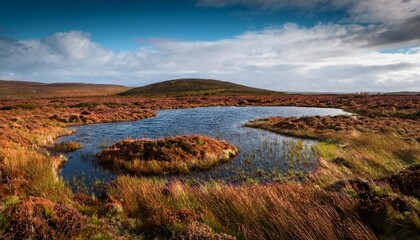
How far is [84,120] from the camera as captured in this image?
40.7 metres

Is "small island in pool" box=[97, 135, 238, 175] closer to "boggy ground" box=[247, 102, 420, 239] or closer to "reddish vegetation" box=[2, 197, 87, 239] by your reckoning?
"boggy ground" box=[247, 102, 420, 239]

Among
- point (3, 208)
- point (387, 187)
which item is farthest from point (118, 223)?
point (387, 187)

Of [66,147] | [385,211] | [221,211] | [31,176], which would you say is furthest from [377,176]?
[66,147]

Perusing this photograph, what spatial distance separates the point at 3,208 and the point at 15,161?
7271mm

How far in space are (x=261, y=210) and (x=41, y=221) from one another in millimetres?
5503

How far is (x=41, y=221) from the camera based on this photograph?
7.13 m

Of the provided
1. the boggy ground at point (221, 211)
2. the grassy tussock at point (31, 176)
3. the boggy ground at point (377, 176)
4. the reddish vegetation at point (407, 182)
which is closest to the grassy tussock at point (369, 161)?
the boggy ground at point (377, 176)

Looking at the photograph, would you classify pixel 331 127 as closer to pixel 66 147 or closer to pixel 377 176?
pixel 377 176

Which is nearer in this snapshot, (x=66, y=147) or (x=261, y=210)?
(x=261, y=210)

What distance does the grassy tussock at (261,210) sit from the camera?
6777 mm

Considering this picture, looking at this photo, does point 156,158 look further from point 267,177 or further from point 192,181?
point 267,177

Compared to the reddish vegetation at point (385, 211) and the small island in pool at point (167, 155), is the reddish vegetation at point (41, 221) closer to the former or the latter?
the reddish vegetation at point (385, 211)

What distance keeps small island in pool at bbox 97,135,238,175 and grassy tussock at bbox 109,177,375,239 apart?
18.5ft

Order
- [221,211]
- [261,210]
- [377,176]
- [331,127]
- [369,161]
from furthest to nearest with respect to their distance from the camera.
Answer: [331,127] < [369,161] < [377,176] < [221,211] < [261,210]
